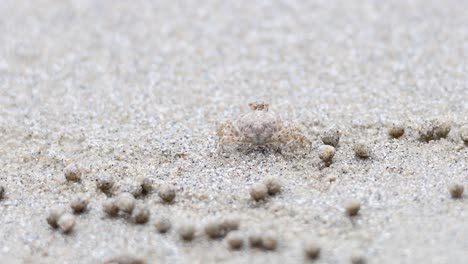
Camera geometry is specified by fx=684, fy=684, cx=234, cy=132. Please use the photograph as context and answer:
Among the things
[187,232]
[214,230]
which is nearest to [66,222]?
[187,232]

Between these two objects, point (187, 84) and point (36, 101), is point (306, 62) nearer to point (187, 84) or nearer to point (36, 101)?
point (187, 84)

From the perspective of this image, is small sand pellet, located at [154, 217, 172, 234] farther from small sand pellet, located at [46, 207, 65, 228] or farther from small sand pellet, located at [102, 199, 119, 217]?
small sand pellet, located at [46, 207, 65, 228]

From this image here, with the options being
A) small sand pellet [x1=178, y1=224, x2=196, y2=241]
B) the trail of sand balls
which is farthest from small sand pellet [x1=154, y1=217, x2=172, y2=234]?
small sand pellet [x1=178, y1=224, x2=196, y2=241]

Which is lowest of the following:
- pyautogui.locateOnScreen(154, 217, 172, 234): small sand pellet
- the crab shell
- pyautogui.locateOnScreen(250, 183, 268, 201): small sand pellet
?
pyautogui.locateOnScreen(154, 217, 172, 234): small sand pellet

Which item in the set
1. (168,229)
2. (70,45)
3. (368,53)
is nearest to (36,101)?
(70,45)

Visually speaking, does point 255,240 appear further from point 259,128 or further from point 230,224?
point 259,128

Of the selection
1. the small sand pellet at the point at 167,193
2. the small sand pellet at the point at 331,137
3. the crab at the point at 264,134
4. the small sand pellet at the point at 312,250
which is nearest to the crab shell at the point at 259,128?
the crab at the point at 264,134

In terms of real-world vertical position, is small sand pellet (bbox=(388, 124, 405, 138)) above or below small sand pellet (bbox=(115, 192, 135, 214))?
above
